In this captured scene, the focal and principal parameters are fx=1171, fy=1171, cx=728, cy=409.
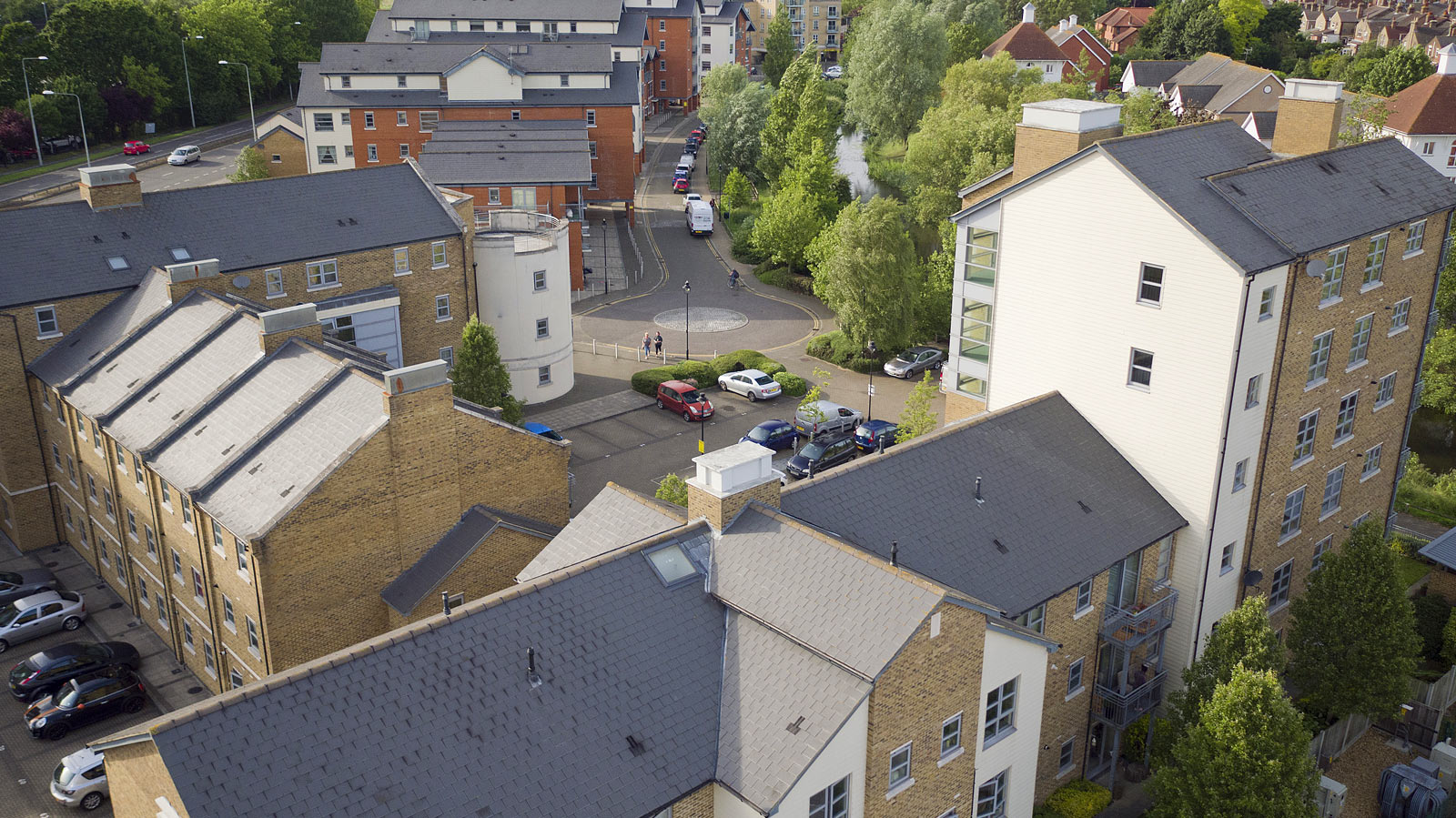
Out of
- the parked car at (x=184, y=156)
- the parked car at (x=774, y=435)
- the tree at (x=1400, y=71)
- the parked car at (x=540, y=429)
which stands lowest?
the parked car at (x=774, y=435)

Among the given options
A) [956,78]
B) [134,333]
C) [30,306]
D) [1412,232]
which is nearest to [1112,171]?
[1412,232]

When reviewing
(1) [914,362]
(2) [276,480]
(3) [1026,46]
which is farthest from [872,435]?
(3) [1026,46]

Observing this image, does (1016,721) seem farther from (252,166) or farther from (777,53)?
(777,53)

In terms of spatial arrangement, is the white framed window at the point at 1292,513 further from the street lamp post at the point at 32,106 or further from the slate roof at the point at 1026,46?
the slate roof at the point at 1026,46

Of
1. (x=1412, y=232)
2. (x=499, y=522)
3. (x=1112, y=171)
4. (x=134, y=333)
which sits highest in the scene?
(x=1112, y=171)

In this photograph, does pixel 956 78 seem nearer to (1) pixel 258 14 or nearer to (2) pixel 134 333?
(2) pixel 134 333

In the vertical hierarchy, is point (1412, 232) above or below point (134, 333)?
above

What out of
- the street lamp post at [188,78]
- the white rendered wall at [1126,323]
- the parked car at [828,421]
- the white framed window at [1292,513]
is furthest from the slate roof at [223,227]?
the street lamp post at [188,78]
